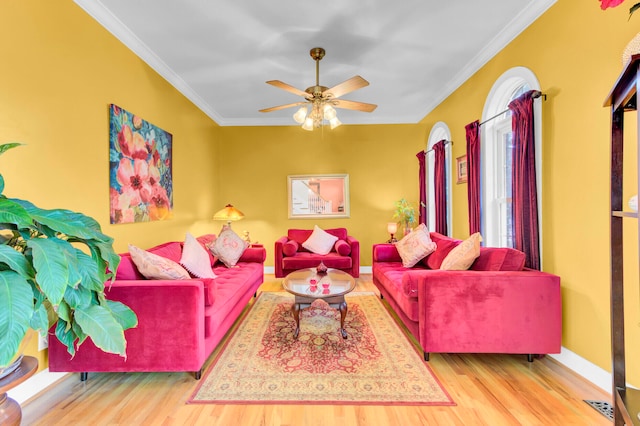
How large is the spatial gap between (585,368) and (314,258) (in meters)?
3.31

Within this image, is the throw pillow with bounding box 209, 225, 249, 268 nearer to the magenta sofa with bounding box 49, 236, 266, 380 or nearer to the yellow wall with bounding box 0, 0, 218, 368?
the yellow wall with bounding box 0, 0, 218, 368

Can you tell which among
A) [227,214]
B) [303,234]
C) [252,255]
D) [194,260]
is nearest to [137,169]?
[194,260]

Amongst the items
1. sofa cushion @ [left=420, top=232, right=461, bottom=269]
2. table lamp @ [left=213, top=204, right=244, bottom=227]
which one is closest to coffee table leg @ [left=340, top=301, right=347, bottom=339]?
sofa cushion @ [left=420, top=232, right=461, bottom=269]

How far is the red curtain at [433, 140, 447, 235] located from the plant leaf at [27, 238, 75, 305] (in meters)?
4.52

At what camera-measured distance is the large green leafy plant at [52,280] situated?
104 cm

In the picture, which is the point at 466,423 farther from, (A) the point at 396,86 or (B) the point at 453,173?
(A) the point at 396,86

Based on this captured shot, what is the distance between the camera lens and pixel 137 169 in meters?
3.21

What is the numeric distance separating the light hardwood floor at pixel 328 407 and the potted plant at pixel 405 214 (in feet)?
11.4

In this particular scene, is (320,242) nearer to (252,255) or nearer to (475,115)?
(252,255)

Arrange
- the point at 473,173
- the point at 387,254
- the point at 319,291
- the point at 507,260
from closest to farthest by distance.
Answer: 1. the point at 507,260
2. the point at 319,291
3. the point at 473,173
4. the point at 387,254

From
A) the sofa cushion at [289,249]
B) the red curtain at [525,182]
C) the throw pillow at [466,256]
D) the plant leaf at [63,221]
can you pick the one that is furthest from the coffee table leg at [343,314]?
the sofa cushion at [289,249]

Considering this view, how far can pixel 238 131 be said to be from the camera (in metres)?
5.90

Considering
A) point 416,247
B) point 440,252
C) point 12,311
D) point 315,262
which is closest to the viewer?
point 12,311

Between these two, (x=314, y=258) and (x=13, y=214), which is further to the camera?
(x=314, y=258)
